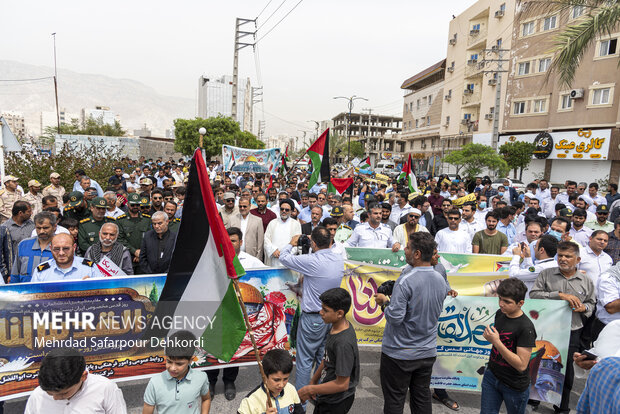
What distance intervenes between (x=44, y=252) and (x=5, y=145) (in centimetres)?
725

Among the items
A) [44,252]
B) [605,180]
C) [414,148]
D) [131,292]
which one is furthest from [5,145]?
[414,148]

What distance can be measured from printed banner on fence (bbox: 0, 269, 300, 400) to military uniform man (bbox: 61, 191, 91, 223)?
3153 mm

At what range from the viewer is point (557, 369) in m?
4.00

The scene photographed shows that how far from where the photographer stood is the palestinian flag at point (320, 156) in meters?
10.2

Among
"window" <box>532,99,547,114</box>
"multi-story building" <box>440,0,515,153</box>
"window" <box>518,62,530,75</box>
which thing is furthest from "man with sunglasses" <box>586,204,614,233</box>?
"window" <box>518,62,530,75</box>

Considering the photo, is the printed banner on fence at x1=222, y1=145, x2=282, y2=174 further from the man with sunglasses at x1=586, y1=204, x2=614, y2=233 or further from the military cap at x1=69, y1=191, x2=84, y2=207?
the man with sunglasses at x1=586, y1=204, x2=614, y2=233

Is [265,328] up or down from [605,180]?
down

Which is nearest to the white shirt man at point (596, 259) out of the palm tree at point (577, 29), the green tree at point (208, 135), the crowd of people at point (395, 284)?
the crowd of people at point (395, 284)

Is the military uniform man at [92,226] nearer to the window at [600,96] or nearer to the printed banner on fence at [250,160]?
the printed banner on fence at [250,160]

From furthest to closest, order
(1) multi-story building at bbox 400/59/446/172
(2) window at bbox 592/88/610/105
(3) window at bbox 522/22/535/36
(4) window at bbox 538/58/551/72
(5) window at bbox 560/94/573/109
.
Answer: (1) multi-story building at bbox 400/59/446/172, (3) window at bbox 522/22/535/36, (4) window at bbox 538/58/551/72, (5) window at bbox 560/94/573/109, (2) window at bbox 592/88/610/105

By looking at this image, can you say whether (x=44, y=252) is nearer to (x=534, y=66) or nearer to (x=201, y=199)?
(x=201, y=199)

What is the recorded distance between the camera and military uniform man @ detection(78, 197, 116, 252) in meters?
5.57

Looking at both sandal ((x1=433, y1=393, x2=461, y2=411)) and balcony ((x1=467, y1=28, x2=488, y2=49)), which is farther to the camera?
balcony ((x1=467, y1=28, x2=488, y2=49))

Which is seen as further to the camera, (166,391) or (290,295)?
(290,295)
